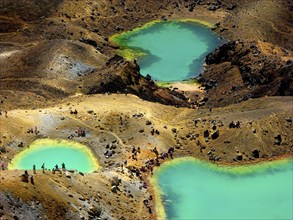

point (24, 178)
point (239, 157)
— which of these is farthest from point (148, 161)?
point (24, 178)

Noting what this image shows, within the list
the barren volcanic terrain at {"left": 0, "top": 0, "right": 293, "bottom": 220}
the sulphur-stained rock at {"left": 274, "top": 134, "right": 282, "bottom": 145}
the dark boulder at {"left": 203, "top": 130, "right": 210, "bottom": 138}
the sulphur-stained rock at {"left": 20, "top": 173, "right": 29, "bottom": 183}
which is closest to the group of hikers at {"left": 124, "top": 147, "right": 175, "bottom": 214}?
the barren volcanic terrain at {"left": 0, "top": 0, "right": 293, "bottom": 220}

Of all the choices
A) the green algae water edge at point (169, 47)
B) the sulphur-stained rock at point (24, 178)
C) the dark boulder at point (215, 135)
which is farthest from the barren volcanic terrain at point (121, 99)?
the green algae water edge at point (169, 47)

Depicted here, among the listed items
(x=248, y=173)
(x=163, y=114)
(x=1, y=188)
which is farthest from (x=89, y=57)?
(x=1, y=188)

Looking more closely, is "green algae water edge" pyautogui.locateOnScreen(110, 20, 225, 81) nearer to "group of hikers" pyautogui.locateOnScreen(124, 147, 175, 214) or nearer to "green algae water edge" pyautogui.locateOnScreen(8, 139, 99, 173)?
"group of hikers" pyautogui.locateOnScreen(124, 147, 175, 214)

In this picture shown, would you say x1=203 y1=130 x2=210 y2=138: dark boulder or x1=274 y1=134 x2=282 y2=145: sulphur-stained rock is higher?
x1=203 y1=130 x2=210 y2=138: dark boulder

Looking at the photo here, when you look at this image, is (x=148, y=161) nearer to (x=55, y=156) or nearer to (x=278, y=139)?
(x=55, y=156)

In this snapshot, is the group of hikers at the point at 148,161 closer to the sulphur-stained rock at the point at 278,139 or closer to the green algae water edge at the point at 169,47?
the sulphur-stained rock at the point at 278,139
